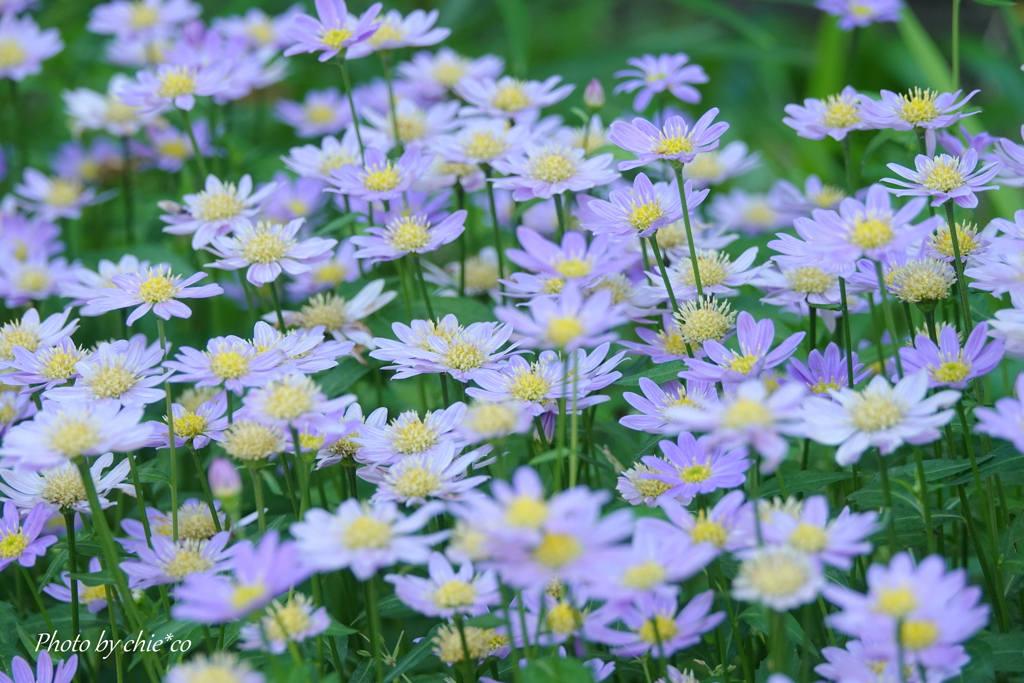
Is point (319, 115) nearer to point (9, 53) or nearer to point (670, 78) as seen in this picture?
point (9, 53)

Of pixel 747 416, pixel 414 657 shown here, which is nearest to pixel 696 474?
pixel 747 416

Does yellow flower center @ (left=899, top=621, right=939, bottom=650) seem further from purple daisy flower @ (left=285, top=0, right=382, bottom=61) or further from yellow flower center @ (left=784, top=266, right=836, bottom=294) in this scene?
purple daisy flower @ (left=285, top=0, right=382, bottom=61)

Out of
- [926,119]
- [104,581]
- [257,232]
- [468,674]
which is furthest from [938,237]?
[104,581]

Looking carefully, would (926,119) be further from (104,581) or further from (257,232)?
(104,581)

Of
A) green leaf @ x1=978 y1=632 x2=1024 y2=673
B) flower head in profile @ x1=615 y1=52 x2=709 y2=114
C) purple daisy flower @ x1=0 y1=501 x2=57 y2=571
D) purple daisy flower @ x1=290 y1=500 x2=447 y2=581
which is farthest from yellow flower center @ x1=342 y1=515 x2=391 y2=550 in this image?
flower head in profile @ x1=615 y1=52 x2=709 y2=114

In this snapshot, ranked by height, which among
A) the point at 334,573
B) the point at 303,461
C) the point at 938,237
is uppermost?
the point at 938,237

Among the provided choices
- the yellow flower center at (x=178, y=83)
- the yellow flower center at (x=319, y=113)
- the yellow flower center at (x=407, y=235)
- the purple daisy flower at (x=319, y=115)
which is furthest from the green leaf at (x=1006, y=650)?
the yellow flower center at (x=319, y=113)
